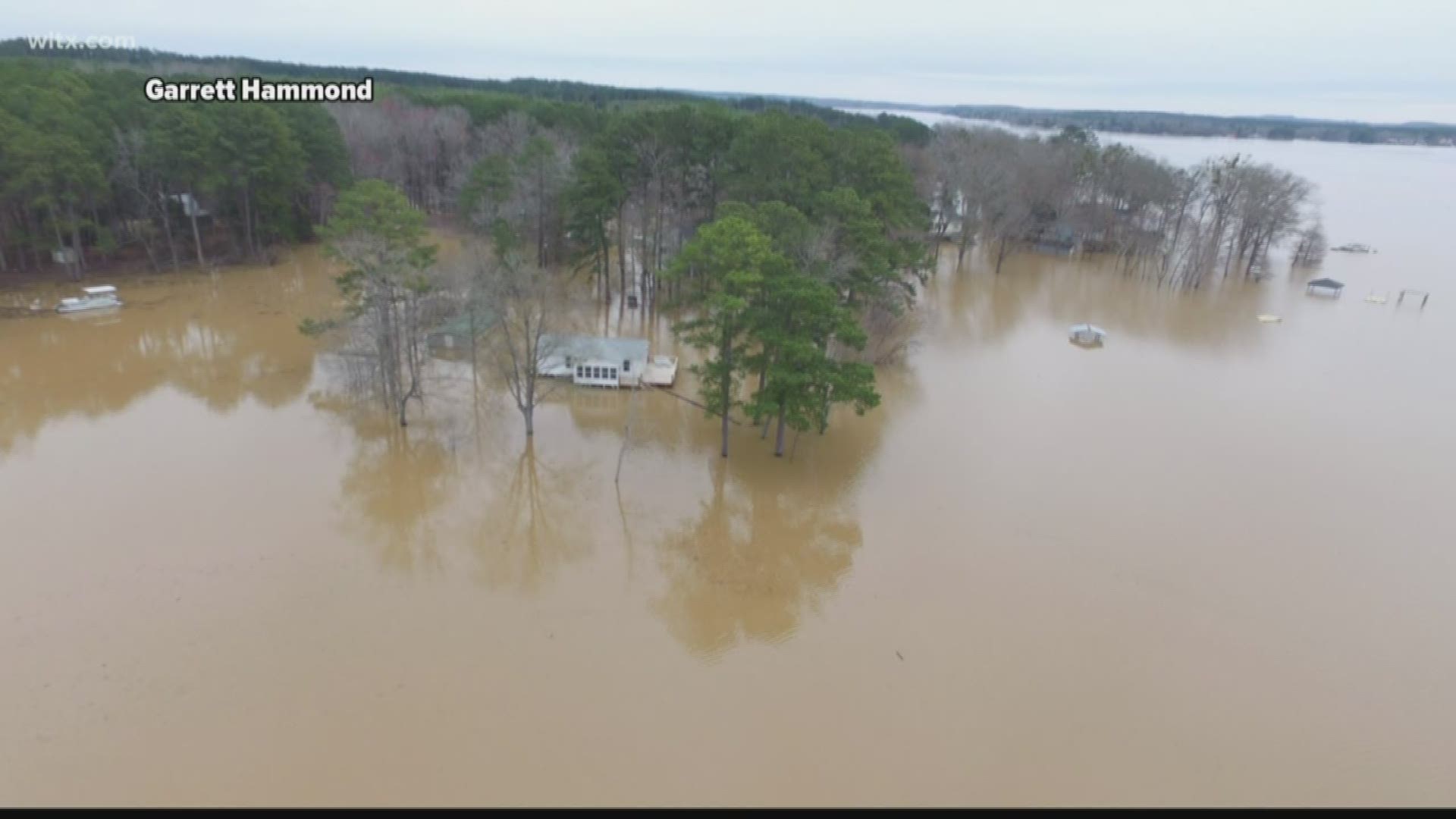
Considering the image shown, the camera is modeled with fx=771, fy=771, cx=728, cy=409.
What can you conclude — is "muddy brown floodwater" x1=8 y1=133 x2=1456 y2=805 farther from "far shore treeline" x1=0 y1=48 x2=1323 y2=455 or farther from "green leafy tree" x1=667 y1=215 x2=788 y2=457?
"green leafy tree" x1=667 y1=215 x2=788 y2=457

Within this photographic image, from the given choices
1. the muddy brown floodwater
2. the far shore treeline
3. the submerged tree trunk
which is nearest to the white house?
the far shore treeline

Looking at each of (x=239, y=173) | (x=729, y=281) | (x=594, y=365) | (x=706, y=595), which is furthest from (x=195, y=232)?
(x=706, y=595)

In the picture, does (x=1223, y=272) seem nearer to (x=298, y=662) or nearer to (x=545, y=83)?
(x=298, y=662)

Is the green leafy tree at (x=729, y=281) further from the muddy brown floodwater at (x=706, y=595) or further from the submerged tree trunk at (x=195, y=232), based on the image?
the submerged tree trunk at (x=195, y=232)

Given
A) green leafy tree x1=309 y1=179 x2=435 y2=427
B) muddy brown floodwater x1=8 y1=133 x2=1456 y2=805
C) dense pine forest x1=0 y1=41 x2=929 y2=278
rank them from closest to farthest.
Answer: muddy brown floodwater x1=8 y1=133 x2=1456 y2=805 < green leafy tree x1=309 y1=179 x2=435 y2=427 < dense pine forest x1=0 y1=41 x2=929 y2=278

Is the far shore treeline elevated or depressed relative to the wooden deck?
elevated

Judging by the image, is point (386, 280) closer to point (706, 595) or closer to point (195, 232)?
point (706, 595)
